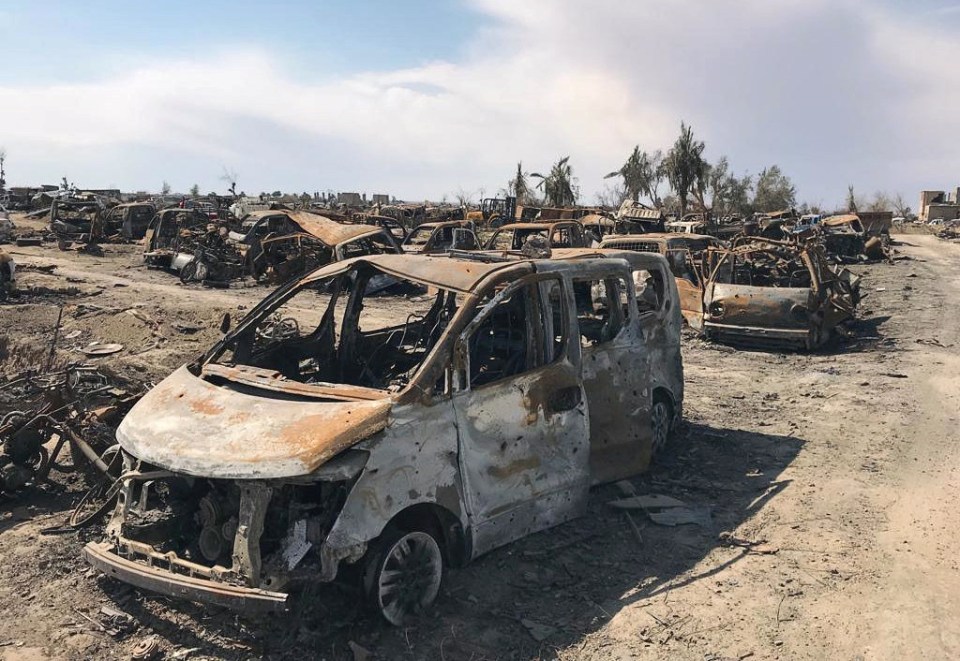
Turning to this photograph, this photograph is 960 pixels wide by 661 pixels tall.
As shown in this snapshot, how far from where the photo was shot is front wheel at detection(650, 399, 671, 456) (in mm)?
6191

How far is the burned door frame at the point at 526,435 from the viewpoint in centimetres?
409

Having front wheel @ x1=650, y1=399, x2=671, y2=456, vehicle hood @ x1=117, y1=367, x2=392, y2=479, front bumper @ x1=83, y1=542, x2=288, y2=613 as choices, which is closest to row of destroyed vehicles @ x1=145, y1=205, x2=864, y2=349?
front wheel @ x1=650, y1=399, x2=671, y2=456

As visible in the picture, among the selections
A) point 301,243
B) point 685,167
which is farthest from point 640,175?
point 301,243

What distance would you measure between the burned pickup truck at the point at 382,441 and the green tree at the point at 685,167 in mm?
39730

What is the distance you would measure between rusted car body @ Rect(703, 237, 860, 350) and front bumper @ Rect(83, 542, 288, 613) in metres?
9.44

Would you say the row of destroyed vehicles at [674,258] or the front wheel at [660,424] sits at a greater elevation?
the row of destroyed vehicles at [674,258]

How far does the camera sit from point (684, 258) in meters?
13.4

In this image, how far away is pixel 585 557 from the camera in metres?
4.62

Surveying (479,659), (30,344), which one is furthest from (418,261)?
→ (30,344)

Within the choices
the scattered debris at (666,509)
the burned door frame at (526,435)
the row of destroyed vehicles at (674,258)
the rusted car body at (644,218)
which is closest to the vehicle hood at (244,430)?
the burned door frame at (526,435)

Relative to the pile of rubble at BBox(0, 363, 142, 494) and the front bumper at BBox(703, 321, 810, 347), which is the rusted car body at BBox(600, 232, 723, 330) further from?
the pile of rubble at BBox(0, 363, 142, 494)

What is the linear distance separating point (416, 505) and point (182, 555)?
3.91ft

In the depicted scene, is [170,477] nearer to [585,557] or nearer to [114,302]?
[585,557]

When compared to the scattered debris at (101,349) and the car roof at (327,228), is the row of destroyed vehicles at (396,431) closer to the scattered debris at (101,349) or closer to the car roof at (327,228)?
the scattered debris at (101,349)
